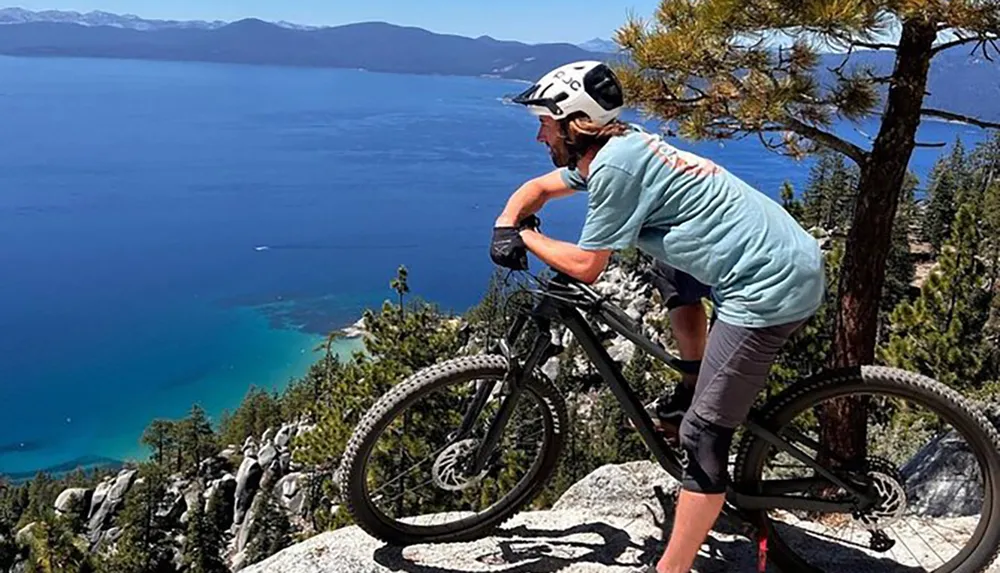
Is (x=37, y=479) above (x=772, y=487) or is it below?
below

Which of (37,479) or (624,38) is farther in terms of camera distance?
(37,479)

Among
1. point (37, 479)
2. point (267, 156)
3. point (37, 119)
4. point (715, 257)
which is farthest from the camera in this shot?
point (37, 119)

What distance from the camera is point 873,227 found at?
4.54m

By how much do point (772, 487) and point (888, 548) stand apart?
2.33 feet

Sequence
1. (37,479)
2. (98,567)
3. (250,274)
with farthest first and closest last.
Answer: (250,274), (37,479), (98,567)

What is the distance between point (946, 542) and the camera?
139 inches

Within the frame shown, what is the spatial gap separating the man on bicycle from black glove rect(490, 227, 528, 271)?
14 mm

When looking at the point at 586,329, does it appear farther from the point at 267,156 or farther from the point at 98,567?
the point at 267,156

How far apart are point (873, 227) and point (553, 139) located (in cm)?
270

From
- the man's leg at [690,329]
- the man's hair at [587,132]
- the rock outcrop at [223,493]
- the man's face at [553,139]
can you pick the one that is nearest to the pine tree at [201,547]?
the rock outcrop at [223,493]

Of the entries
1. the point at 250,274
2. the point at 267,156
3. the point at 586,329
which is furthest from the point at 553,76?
the point at 267,156

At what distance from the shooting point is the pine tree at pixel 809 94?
4043mm

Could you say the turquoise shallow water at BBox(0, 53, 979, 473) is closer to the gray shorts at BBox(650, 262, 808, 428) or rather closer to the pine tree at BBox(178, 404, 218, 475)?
the pine tree at BBox(178, 404, 218, 475)

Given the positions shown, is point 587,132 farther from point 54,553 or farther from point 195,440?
A: point 195,440
